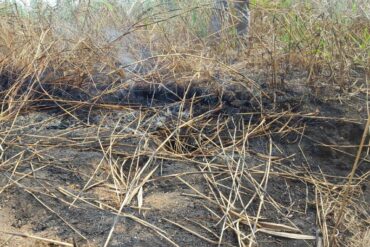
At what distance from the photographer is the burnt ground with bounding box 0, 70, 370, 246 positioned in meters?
1.53

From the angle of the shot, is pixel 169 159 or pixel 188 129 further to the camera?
pixel 188 129

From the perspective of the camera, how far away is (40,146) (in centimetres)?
185

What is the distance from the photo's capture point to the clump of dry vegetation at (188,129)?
160 centimetres

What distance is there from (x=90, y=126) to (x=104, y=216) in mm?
597

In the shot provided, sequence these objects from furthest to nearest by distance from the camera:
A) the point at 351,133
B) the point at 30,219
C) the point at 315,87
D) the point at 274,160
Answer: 1. the point at 315,87
2. the point at 351,133
3. the point at 274,160
4. the point at 30,219

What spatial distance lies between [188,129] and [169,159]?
0.23 m

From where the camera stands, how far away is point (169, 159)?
1.88m

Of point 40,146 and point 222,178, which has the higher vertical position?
point 40,146

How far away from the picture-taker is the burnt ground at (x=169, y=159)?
1.53 m

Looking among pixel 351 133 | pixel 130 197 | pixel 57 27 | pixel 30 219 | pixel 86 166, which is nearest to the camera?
pixel 30 219

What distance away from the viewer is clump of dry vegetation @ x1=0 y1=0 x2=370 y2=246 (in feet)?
5.25

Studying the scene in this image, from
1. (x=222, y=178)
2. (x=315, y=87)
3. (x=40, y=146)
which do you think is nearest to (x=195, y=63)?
(x=315, y=87)

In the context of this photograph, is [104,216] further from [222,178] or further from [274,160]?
[274,160]

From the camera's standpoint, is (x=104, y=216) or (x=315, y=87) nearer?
(x=104, y=216)
